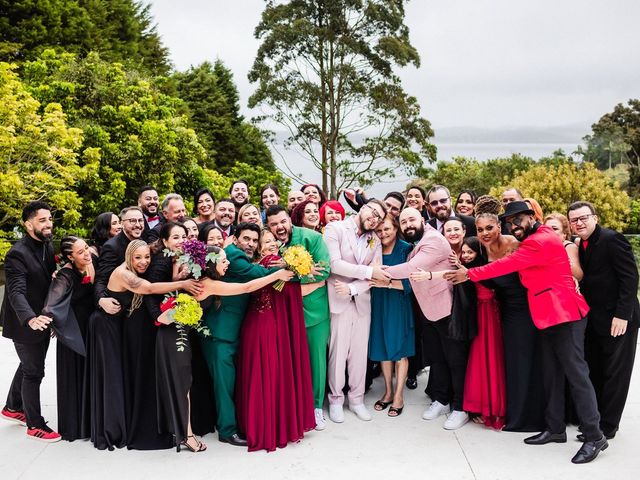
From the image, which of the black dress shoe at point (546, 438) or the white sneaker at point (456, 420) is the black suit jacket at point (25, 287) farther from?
the black dress shoe at point (546, 438)

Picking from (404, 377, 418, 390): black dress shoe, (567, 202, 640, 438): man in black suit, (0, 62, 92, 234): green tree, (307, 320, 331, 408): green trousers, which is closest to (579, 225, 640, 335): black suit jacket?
(567, 202, 640, 438): man in black suit

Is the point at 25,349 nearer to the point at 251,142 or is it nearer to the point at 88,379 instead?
the point at 88,379

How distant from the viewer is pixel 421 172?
29.6m

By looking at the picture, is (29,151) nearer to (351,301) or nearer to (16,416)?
(16,416)

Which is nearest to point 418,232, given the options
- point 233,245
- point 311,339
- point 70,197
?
point 311,339

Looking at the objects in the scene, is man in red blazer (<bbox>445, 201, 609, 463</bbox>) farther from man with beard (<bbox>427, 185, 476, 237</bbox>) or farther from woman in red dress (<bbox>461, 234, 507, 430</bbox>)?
man with beard (<bbox>427, 185, 476, 237</bbox>)

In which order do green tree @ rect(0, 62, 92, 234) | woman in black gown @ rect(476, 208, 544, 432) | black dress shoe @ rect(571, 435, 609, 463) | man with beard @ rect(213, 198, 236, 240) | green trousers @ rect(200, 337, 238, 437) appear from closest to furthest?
black dress shoe @ rect(571, 435, 609, 463)
green trousers @ rect(200, 337, 238, 437)
woman in black gown @ rect(476, 208, 544, 432)
man with beard @ rect(213, 198, 236, 240)
green tree @ rect(0, 62, 92, 234)

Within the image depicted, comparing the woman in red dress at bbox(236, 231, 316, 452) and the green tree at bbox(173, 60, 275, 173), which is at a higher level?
the green tree at bbox(173, 60, 275, 173)

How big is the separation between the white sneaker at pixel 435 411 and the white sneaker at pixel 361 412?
21.6 inches

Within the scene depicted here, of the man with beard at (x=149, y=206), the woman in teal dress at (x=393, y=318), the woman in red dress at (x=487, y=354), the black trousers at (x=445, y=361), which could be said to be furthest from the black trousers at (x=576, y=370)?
the man with beard at (x=149, y=206)

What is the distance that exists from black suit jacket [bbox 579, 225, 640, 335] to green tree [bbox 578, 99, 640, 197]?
4797cm

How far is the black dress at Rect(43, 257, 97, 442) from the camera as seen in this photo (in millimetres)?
4836

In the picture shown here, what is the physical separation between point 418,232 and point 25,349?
3.69m

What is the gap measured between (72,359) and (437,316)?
329 cm
